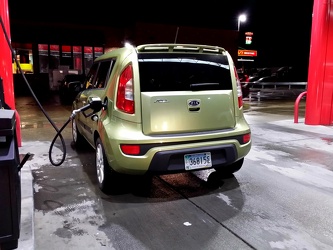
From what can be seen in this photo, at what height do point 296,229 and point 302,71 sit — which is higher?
point 302,71

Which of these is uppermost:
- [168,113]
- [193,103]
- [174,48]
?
[174,48]

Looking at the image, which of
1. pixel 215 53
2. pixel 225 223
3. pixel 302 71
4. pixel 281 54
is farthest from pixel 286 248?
pixel 281 54

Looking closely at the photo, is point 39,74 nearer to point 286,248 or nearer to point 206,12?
point 206,12

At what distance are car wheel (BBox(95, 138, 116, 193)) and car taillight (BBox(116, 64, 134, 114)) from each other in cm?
69

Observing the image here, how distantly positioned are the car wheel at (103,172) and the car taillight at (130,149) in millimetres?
461

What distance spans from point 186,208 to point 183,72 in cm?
157

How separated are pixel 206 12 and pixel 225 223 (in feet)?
91.8

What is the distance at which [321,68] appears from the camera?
840 centimetres

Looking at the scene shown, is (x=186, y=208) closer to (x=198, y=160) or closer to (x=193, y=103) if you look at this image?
(x=198, y=160)


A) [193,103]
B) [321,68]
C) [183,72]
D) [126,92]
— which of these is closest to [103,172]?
[126,92]

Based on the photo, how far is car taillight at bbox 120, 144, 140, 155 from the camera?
3400 mm

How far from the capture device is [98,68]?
16.3 ft

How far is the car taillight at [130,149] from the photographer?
3.40 metres

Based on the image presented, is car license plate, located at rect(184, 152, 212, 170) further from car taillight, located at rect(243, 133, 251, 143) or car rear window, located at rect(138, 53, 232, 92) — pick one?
car rear window, located at rect(138, 53, 232, 92)
